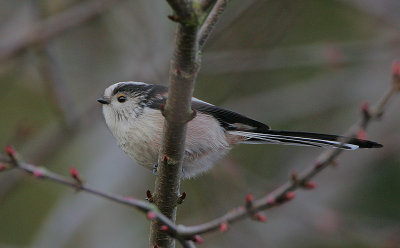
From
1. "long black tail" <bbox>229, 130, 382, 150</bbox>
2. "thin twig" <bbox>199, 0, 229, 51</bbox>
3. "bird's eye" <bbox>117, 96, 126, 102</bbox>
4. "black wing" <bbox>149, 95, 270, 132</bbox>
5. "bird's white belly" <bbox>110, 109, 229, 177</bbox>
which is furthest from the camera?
"bird's eye" <bbox>117, 96, 126, 102</bbox>

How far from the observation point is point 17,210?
825 centimetres

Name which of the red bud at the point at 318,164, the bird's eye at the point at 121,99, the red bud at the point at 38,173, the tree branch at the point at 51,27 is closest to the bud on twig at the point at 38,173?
the red bud at the point at 38,173

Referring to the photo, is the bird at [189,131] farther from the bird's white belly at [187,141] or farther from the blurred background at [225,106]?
the blurred background at [225,106]

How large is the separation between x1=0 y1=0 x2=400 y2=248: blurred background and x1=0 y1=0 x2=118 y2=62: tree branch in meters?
0.02

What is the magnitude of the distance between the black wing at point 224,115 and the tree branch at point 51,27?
2.34 m

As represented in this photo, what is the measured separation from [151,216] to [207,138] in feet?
6.15

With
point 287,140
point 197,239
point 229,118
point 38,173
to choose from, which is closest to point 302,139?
point 287,140

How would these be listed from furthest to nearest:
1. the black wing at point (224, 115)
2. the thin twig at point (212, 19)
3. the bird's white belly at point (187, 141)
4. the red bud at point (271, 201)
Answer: the black wing at point (224, 115)
the bird's white belly at point (187, 141)
the thin twig at point (212, 19)
the red bud at point (271, 201)

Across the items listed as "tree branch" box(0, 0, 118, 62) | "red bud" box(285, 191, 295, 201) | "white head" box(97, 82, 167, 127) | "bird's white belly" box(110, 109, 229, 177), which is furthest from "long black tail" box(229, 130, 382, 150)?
"tree branch" box(0, 0, 118, 62)

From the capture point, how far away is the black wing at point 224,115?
3.94m

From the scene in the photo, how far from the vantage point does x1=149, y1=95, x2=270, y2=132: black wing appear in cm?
394

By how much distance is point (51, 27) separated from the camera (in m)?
6.03

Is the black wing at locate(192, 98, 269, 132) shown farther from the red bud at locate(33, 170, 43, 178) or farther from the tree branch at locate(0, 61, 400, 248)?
the red bud at locate(33, 170, 43, 178)

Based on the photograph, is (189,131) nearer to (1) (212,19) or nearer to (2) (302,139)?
(2) (302,139)
